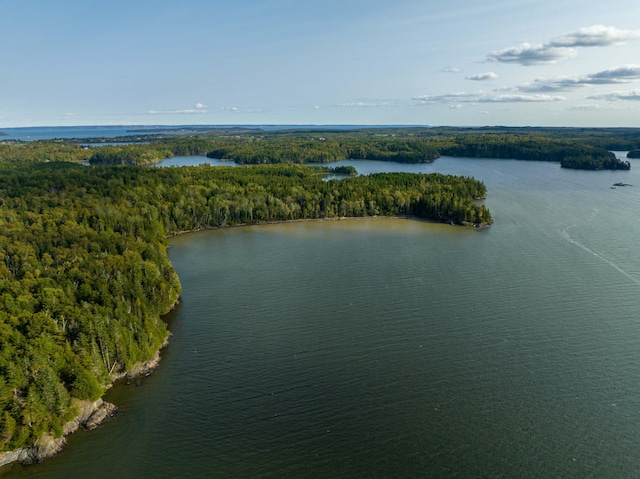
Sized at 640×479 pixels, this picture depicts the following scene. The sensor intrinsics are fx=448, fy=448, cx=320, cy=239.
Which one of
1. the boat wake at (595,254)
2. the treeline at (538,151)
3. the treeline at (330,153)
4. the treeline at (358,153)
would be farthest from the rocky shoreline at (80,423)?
the treeline at (538,151)

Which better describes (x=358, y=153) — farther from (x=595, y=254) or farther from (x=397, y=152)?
(x=595, y=254)

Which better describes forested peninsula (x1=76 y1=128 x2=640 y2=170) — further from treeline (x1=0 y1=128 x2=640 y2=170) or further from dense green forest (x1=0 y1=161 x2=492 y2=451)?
dense green forest (x1=0 y1=161 x2=492 y2=451)

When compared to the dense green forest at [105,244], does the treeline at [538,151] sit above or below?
above

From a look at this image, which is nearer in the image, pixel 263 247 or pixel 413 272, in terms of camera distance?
pixel 413 272

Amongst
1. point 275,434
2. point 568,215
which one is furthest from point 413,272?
point 568,215

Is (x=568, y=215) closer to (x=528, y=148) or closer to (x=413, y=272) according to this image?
(x=413, y=272)

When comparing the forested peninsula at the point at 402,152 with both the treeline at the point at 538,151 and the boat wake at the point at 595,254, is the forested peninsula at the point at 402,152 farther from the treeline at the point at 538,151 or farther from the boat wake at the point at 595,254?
the boat wake at the point at 595,254
